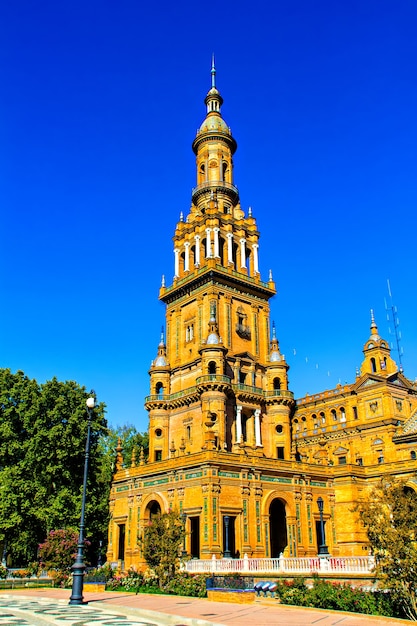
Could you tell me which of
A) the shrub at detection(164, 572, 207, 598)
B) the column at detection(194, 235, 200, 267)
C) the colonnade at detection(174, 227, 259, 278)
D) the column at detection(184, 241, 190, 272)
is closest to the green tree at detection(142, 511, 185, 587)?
the shrub at detection(164, 572, 207, 598)

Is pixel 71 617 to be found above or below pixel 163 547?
below

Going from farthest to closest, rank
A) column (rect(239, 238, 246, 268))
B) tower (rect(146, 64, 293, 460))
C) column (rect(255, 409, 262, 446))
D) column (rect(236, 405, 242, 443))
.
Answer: column (rect(239, 238, 246, 268)) → column (rect(255, 409, 262, 446)) → tower (rect(146, 64, 293, 460)) → column (rect(236, 405, 242, 443))

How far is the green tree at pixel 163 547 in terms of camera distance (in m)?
28.5

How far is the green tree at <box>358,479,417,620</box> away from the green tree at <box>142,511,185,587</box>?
1176 centimetres

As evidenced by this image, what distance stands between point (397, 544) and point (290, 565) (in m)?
11.3

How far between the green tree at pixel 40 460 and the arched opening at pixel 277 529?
571 inches

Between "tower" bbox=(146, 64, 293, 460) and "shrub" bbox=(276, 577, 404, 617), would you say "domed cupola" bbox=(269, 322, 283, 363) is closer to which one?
"tower" bbox=(146, 64, 293, 460)

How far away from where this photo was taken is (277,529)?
48812mm

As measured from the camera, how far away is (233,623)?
56.1 feet

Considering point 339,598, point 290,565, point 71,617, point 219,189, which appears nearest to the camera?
point 71,617

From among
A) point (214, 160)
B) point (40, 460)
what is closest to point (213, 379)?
point (40, 460)

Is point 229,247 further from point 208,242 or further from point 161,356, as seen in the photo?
point 161,356

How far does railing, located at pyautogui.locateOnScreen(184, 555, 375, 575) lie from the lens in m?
25.8

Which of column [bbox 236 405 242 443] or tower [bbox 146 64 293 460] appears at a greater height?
tower [bbox 146 64 293 460]
